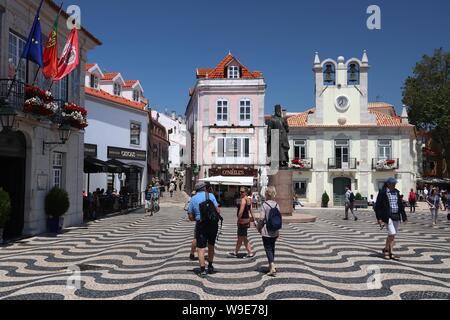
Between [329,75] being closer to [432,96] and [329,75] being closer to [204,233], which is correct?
[432,96]

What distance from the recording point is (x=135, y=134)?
99.7 feet

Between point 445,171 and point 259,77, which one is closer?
point 259,77

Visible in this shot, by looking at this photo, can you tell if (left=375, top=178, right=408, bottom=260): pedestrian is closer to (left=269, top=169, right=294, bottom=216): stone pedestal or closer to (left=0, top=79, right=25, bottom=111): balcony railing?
(left=269, top=169, right=294, bottom=216): stone pedestal

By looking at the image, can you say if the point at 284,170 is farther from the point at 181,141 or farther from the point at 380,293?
the point at 181,141

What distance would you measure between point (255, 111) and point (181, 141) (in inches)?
1519

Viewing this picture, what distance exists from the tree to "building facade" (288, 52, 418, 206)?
5.79m

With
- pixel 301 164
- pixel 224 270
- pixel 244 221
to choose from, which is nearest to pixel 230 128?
pixel 301 164

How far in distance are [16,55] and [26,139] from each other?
2525 millimetres

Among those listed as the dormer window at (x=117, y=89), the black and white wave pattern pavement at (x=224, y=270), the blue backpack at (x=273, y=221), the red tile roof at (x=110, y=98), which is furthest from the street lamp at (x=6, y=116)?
the dormer window at (x=117, y=89)

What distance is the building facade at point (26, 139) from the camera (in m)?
11.8

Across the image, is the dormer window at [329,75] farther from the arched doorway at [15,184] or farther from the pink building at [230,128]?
the arched doorway at [15,184]
